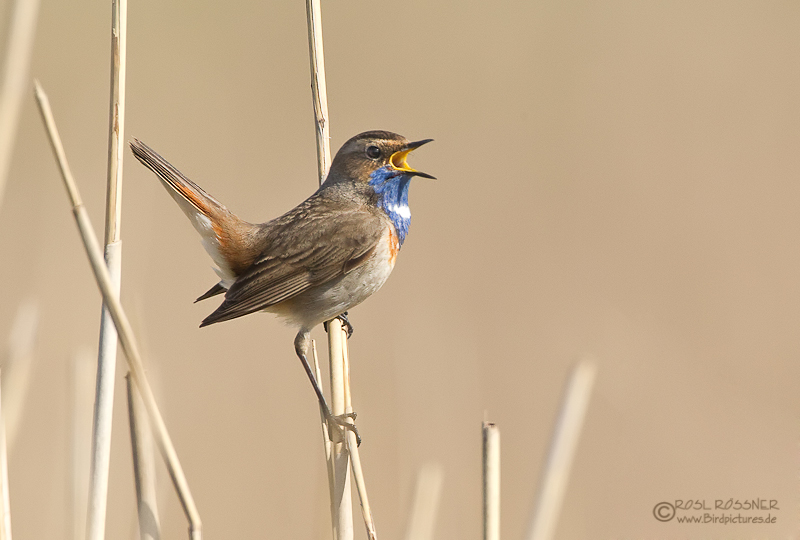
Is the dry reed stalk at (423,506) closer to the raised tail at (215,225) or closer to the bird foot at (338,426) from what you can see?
the bird foot at (338,426)

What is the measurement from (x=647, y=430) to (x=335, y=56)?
549 centimetres

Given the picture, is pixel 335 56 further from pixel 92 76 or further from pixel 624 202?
pixel 624 202

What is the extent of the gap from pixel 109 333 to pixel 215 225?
3.83ft

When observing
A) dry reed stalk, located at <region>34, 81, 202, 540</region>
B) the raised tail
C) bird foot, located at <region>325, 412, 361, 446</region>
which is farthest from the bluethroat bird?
dry reed stalk, located at <region>34, 81, 202, 540</region>

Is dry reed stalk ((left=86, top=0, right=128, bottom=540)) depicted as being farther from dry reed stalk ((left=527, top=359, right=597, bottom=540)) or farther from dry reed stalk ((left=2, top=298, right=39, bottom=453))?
dry reed stalk ((left=527, top=359, right=597, bottom=540))

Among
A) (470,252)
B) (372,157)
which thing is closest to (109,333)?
(372,157)

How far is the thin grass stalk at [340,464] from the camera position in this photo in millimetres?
3002

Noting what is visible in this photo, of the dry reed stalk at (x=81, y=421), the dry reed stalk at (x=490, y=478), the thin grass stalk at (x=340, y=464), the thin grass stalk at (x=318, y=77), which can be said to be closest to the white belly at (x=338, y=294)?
the thin grass stalk at (x=340, y=464)

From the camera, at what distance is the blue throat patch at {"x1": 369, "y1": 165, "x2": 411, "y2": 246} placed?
4.14m

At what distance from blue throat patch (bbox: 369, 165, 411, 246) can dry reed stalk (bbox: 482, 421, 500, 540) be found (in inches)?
73.0

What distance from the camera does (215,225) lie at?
3885 mm

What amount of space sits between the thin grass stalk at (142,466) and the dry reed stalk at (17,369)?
28.8 inches

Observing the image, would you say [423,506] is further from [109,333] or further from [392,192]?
[392,192]

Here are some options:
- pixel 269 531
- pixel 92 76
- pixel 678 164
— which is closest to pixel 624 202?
pixel 678 164
